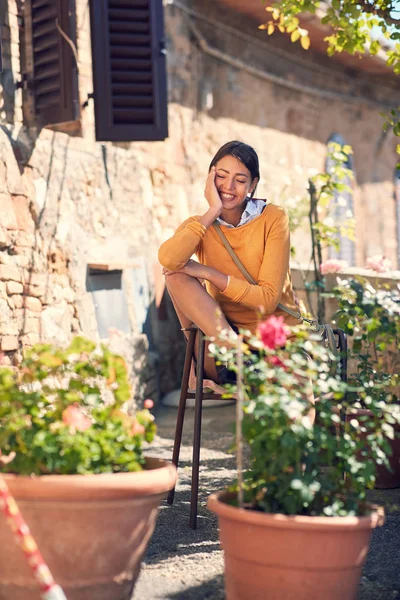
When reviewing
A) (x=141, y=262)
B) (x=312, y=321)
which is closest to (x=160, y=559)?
(x=312, y=321)

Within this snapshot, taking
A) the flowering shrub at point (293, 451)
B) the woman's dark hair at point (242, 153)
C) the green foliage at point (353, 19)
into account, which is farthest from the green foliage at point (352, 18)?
the flowering shrub at point (293, 451)

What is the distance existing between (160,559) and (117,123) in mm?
3618

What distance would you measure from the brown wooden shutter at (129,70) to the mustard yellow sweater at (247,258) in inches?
94.6

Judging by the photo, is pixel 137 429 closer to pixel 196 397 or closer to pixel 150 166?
pixel 196 397

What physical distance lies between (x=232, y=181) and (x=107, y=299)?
9.21ft

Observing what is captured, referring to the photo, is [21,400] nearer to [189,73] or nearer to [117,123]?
[117,123]

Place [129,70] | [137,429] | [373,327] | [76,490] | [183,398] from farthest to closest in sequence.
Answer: [129,70] < [183,398] < [373,327] < [137,429] < [76,490]

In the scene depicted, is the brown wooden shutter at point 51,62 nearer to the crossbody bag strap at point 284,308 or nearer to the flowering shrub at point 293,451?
the crossbody bag strap at point 284,308

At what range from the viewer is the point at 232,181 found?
12.7 ft

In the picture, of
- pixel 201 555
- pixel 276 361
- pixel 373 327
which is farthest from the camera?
pixel 373 327

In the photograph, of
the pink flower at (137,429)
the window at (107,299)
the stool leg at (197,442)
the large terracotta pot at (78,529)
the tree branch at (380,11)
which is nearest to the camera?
the large terracotta pot at (78,529)

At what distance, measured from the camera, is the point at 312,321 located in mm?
3920

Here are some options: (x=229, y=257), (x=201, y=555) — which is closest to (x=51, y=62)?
(x=229, y=257)

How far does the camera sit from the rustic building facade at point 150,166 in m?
5.52
